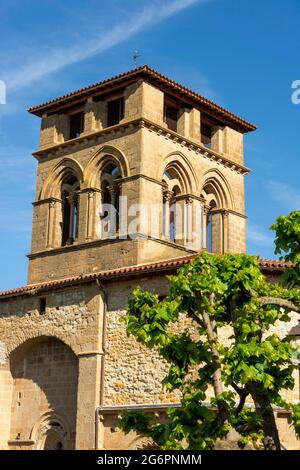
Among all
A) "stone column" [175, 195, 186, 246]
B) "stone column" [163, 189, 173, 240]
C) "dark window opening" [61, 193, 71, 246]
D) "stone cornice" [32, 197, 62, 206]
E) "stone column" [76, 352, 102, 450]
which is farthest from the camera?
"stone cornice" [32, 197, 62, 206]

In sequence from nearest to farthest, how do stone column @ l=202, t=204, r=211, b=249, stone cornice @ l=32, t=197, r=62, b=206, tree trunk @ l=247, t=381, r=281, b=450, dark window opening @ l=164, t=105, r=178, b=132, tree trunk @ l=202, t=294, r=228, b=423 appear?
tree trunk @ l=247, t=381, r=281, b=450 < tree trunk @ l=202, t=294, r=228, b=423 < stone column @ l=202, t=204, r=211, b=249 < stone cornice @ l=32, t=197, r=62, b=206 < dark window opening @ l=164, t=105, r=178, b=132

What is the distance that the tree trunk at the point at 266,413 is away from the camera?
37.3 ft

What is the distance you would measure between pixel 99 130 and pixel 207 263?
1421cm

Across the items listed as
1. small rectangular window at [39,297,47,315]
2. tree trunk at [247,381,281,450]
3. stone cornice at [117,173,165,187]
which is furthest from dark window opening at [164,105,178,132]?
tree trunk at [247,381,281,450]

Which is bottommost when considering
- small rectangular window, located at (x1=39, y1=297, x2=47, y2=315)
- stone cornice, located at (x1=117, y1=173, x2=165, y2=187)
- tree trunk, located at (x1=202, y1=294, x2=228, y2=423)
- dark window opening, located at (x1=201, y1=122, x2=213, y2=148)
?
tree trunk, located at (x1=202, y1=294, x2=228, y2=423)

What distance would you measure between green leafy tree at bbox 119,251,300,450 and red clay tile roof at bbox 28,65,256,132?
13.5 m

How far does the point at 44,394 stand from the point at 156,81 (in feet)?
34.3

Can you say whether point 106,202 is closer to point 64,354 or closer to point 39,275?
point 39,275

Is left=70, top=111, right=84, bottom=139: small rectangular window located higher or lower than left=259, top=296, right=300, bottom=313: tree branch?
higher

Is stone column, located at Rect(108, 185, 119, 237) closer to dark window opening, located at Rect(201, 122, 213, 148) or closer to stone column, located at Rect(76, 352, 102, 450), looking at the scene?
dark window opening, located at Rect(201, 122, 213, 148)

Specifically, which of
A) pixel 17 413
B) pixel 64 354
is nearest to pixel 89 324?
pixel 64 354

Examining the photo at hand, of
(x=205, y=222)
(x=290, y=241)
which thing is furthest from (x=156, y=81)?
(x=290, y=241)

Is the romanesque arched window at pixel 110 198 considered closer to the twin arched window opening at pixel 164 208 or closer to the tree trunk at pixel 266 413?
the twin arched window opening at pixel 164 208

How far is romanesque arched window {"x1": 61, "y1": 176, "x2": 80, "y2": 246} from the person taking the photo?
1027 inches
